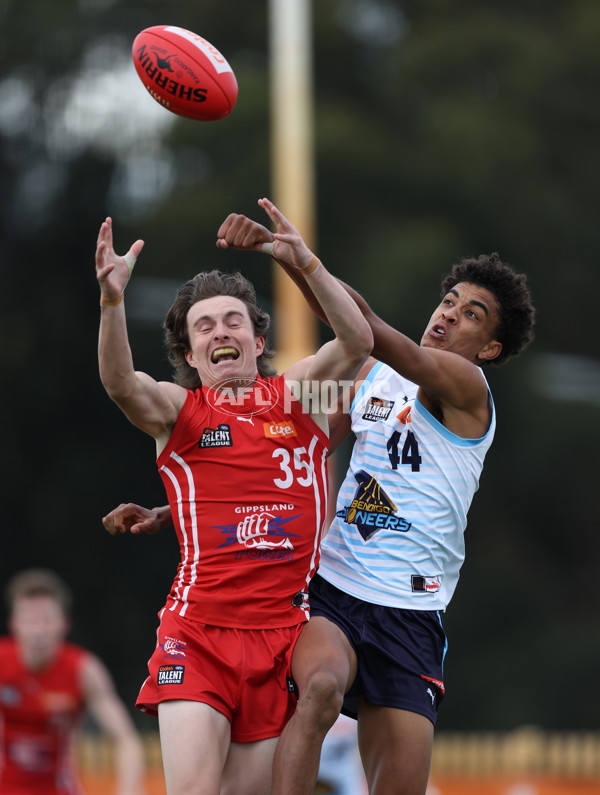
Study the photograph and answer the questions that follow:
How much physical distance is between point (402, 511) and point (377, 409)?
0.46m

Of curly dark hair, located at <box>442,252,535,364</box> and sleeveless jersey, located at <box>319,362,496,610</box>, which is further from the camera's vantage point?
curly dark hair, located at <box>442,252,535,364</box>

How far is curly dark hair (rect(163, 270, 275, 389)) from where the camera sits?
210 inches

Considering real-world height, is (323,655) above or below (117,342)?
below

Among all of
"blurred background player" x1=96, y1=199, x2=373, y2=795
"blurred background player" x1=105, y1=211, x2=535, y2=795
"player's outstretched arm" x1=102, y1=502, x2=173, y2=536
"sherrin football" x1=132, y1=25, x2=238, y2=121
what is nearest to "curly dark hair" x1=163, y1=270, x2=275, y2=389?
"blurred background player" x1=96, y1=199, x2=373, y2=795

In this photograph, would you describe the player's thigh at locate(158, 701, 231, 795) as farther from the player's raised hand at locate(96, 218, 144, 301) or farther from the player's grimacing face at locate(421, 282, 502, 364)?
the player's grimacing face at locate(421, 282, 502, 364)

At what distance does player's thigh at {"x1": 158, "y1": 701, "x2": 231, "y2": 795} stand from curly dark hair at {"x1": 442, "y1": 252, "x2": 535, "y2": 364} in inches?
82.0

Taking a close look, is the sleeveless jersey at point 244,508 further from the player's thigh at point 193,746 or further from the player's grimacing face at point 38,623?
the player's grimacing face at point 38,623

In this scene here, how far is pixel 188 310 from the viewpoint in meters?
5.32

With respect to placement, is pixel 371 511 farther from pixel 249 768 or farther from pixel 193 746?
pixel 193 746

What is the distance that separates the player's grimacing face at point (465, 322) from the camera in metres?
5.82

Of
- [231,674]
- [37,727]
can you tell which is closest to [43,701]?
[37,727]

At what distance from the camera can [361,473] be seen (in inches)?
220

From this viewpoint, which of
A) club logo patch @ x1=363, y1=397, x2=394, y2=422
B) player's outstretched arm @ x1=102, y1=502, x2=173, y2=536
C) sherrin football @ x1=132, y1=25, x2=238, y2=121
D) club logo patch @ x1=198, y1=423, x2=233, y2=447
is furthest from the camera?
club logo patch @ x1=363, y1=397, x2=394, y2=422

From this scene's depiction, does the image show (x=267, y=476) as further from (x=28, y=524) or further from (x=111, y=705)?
(x=28, y=524)
